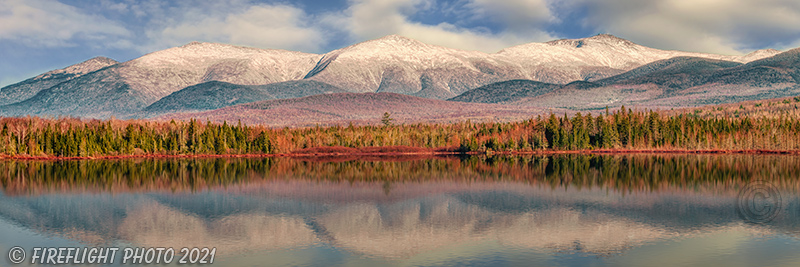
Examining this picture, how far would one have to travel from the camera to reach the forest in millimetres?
136125

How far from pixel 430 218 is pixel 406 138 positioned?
125947 millimetres

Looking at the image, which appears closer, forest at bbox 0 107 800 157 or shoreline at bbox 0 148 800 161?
shoreline at bbox 0 148 800 161

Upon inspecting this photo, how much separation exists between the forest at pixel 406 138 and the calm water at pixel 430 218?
209ft

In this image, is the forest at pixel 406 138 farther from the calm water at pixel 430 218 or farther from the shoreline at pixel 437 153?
the calm water at pixel 430 218

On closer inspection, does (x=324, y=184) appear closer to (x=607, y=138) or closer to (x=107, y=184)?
(x=107, y=184)

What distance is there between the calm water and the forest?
209ft

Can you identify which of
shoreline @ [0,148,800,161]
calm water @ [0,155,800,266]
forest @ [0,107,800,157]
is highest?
forest @ [0,107,800,157]

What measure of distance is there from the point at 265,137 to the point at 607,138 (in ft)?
283

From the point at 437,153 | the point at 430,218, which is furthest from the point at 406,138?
the point at 430,218

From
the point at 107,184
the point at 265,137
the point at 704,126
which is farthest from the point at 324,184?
the point at 704,126

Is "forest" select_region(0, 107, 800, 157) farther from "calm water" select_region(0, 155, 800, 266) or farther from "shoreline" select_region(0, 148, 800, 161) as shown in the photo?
"calm water" select_region(0, 155, 800, 266)

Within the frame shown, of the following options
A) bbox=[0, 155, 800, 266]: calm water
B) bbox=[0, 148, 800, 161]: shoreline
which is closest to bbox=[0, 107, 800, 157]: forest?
bbox=[0, 148, 800, 161]: shoreline

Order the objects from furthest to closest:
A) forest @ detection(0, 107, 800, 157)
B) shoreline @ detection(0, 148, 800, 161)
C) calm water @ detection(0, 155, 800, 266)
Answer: forest @ detection(0, 107, 800, 157), shoreline @ detection(0, 148, 800, 161), calm water @ detection(0, 155, 800, 266)

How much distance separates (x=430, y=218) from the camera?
4691 centimetres
